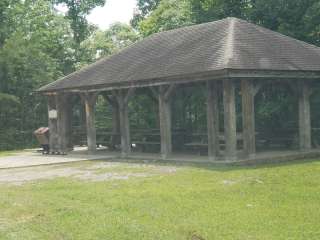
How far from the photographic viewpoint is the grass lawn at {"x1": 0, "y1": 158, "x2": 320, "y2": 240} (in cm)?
809

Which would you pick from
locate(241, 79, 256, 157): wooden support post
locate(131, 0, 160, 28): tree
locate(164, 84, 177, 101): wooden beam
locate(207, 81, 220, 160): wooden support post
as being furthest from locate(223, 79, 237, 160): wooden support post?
locate(131, 0, 160, 28): tree

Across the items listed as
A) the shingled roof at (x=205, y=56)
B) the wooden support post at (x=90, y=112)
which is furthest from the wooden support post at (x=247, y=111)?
the wooden support post at (x=90, y=112)

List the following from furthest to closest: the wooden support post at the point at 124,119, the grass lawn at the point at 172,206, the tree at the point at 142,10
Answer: the tree at the point at 142,10, the wooden support post at the point at 124,119, the grass lawn at the point at 172,206

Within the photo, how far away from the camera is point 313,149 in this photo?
1944 cm

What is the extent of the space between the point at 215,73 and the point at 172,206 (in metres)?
7.23

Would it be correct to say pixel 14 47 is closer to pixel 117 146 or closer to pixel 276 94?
pixel 117 146

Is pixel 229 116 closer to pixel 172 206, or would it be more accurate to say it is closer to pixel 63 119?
pixel 172 206

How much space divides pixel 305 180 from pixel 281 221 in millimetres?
4297

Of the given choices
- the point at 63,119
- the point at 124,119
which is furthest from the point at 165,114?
the point at 63,119

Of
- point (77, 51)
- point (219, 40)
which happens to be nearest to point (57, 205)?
point (219, 40)

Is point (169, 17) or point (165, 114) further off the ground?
point (169, 17)

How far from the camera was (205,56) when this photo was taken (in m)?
17.9

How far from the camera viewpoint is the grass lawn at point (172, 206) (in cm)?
809

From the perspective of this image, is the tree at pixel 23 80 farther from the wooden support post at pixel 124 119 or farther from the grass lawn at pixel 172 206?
the grass lawn at pixel 172 206
